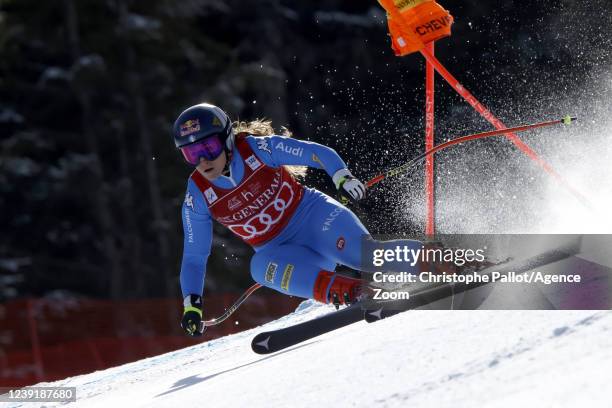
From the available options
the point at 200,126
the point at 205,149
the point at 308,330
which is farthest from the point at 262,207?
the point at 308,330

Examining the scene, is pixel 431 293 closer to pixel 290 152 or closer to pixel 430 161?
pixel 290 152

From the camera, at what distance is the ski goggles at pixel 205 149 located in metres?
4.98

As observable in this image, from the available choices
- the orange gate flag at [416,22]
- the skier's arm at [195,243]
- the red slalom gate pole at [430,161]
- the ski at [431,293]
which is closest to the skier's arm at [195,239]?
the skier's arm at [195,243]

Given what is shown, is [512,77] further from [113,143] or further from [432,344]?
[432,344]

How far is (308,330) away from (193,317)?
80 centimetres

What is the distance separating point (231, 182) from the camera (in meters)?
5.16

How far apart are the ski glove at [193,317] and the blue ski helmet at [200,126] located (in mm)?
815

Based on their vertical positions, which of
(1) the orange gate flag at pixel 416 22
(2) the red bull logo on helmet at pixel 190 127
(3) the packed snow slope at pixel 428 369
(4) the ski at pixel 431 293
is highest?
(1) the orange gate flag at pixel 416 22

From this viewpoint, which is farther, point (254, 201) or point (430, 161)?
point (430, 161)

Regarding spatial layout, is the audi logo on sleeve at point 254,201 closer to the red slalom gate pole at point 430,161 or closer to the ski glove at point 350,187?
the ski glove at point 350,187

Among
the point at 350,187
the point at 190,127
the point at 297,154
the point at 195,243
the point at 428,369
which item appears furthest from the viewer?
the point at 195,243

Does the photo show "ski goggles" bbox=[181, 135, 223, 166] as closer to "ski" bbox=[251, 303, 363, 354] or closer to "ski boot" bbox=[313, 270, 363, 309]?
"ski boot" bbox=[313, 270, 363, 309]

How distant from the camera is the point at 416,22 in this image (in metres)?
6.02

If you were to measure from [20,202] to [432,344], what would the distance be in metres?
15.7
